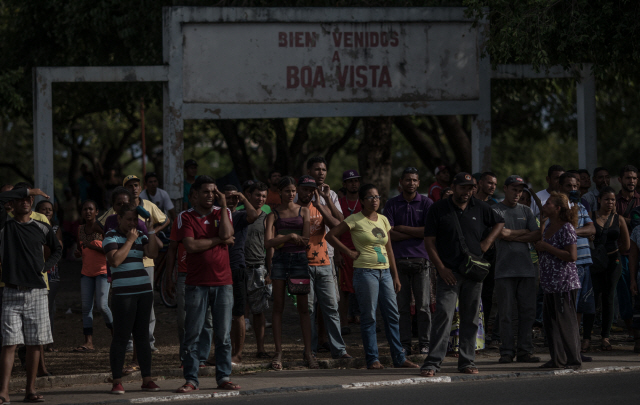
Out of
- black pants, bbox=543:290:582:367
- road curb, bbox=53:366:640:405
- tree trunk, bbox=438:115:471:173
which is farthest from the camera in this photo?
tree trunk, bbox=438:115:471:173

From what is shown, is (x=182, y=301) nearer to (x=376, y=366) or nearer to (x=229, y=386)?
(x=229, y=386)

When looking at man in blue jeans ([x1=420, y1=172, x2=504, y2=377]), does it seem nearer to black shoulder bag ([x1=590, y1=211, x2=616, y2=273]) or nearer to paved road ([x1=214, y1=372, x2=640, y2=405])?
paved road ([x1=214, y1=372, x2=640, y2=405])

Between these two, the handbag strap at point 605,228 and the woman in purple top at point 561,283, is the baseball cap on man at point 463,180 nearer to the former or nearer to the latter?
the woman in purple top at point 561,283

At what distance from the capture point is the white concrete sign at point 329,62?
12875 mm

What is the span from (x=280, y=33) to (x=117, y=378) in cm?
670

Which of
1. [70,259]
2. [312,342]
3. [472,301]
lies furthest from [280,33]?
[70,259]

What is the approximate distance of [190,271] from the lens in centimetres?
805

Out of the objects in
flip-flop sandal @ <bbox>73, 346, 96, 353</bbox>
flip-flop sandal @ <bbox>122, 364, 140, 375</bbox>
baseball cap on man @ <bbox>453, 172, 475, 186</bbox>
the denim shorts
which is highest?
baseball cap on man @ <bbox>453, 172, 475, 186</bbox>

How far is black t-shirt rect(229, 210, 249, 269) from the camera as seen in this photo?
9.40 metres

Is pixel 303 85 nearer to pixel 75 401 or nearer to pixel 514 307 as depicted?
pixel 514 307

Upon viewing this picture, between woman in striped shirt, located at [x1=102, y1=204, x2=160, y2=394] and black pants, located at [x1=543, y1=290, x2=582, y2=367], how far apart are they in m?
4.05

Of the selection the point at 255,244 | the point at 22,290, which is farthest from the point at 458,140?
the point at 22,290

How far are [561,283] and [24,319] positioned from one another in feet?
17.2

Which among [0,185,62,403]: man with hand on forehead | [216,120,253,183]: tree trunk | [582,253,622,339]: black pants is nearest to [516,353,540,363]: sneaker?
[582,253,622,339]: black pants
